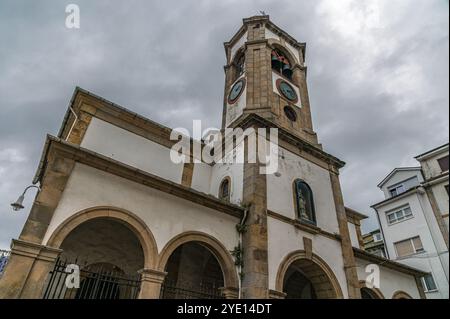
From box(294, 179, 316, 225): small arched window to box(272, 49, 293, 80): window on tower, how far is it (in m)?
8.40

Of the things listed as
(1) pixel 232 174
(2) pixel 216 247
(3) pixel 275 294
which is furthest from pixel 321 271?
(1) pixel 232 174

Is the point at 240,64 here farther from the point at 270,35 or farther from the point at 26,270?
the point at 26,270

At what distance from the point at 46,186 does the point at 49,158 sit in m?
1.11

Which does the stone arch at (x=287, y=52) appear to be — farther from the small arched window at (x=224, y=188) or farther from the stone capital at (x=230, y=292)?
the stone capital at (x=230, y=292)

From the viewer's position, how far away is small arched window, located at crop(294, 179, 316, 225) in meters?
12.4

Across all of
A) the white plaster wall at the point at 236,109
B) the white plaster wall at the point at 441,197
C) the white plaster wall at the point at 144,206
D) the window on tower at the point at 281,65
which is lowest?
the white plaster wall at the point at 441,197

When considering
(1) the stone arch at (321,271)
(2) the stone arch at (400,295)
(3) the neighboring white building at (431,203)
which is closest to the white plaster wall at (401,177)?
(3) the neighboring white building at (431,203)

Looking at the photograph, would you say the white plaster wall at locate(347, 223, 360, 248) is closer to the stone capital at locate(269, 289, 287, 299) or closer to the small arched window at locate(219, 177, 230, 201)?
the small arched window at locate(219, 177, 230, 201)

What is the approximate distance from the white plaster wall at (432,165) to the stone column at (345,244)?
10.6 metres

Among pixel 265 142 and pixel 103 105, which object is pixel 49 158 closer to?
pixel 103 105

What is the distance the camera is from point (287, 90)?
56.8 feet

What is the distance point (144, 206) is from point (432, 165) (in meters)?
7.84

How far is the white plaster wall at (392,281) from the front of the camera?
44.1 feet

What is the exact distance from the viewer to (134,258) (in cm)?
1151
